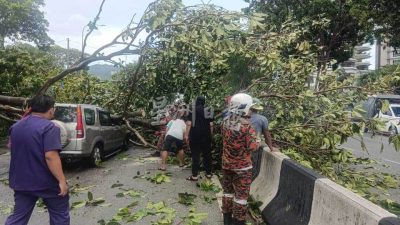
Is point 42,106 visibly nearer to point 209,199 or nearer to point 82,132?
point 209,199

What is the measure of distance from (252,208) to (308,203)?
2.12m

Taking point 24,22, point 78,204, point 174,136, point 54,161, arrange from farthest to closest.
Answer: point 24,22
point 174,136
point 78,204
point 54,161

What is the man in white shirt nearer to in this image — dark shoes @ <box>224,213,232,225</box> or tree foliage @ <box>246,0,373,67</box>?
dark shoes @ <box>224,213,232,225</box>

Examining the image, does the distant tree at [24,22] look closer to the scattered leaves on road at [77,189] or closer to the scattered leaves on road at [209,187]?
the scattered leaves on road at [77,189]

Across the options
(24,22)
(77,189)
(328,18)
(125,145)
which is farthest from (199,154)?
(24,22)

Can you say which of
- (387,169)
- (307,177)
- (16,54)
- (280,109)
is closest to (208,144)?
(280,109)

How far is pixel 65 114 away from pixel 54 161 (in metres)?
6.26

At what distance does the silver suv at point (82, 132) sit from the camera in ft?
32.2

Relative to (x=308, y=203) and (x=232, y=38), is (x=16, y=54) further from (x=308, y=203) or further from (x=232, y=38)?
(x=308, y=203)

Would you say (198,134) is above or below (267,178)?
above

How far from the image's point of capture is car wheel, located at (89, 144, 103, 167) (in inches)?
414

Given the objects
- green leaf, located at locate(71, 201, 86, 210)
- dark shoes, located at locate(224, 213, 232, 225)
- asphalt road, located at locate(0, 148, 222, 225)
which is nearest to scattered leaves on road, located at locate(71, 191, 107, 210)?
green leaf, located at locate(71, 201, 86, 210)

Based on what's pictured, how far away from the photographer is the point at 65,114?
10047 mm

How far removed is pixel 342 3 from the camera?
2472 centimetres
